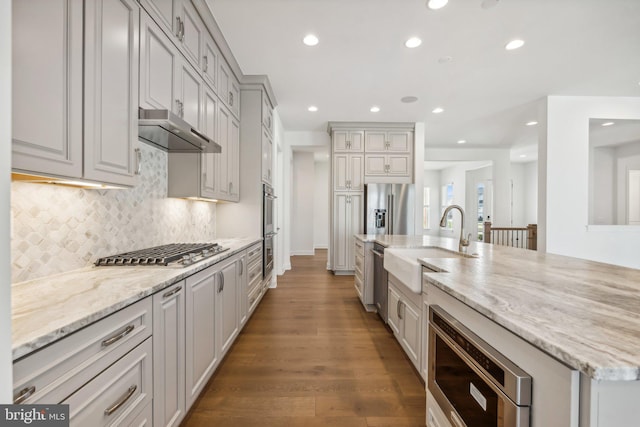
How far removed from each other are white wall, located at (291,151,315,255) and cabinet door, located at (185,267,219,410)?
560cm

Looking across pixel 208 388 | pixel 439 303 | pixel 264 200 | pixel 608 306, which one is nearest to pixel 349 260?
pixel 264 200

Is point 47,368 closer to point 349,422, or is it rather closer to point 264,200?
point 349,422

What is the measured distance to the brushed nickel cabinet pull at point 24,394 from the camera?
64cm

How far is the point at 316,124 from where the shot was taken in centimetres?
534

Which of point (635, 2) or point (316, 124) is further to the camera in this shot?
point (316, 124)

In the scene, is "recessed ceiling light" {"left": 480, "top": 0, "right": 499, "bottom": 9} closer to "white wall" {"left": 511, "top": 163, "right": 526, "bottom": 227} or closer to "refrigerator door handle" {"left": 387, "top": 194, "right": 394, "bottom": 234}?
"refrigerator door handle" {"left": 387, "top": 194, "right": 394, "bottom": 234}

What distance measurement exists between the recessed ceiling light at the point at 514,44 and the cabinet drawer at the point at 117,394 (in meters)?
3.81

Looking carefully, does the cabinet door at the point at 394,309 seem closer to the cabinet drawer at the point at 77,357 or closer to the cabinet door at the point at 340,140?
the cabinet drawer at the point at 77,357

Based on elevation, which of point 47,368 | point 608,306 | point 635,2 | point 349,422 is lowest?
point 349,422

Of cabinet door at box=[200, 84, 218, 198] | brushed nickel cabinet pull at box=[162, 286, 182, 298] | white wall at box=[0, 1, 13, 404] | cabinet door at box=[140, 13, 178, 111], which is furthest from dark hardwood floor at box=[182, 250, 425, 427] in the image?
cabinet door at box=[140, 13, 178, 111]

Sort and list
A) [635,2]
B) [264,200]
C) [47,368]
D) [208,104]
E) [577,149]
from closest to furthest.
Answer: [47,368] → [635,2] → [208,104] → [264,200] → [577,149]

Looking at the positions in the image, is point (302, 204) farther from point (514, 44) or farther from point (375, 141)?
point (514, 44)

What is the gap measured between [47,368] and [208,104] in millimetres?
2191

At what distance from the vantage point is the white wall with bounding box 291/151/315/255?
7.41m
